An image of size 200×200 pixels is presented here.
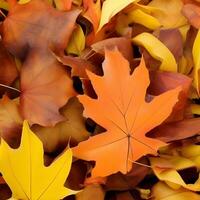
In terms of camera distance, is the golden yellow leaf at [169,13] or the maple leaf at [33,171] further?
the golden yellow leaf at [169,13]

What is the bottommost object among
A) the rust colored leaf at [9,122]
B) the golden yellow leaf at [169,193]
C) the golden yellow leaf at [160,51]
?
the golden yellow leaf at [169,193]

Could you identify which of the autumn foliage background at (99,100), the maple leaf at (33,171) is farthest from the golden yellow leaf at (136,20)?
the maple leaf at (33,171)

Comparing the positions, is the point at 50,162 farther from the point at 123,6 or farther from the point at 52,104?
the point at 123,6

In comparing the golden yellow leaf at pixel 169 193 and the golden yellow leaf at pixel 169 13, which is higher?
the golden yellow leaf at pixel 169 13

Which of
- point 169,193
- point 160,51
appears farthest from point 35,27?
point 169,193

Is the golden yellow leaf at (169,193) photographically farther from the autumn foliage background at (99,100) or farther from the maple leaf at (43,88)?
the maple leaf at (43,88)

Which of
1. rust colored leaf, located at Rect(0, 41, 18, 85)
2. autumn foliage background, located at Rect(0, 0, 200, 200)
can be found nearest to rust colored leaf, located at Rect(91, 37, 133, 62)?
autumn foliage background, located at Rect(0, 0, 200, 200)

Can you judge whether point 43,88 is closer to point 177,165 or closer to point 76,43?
point 76,43
